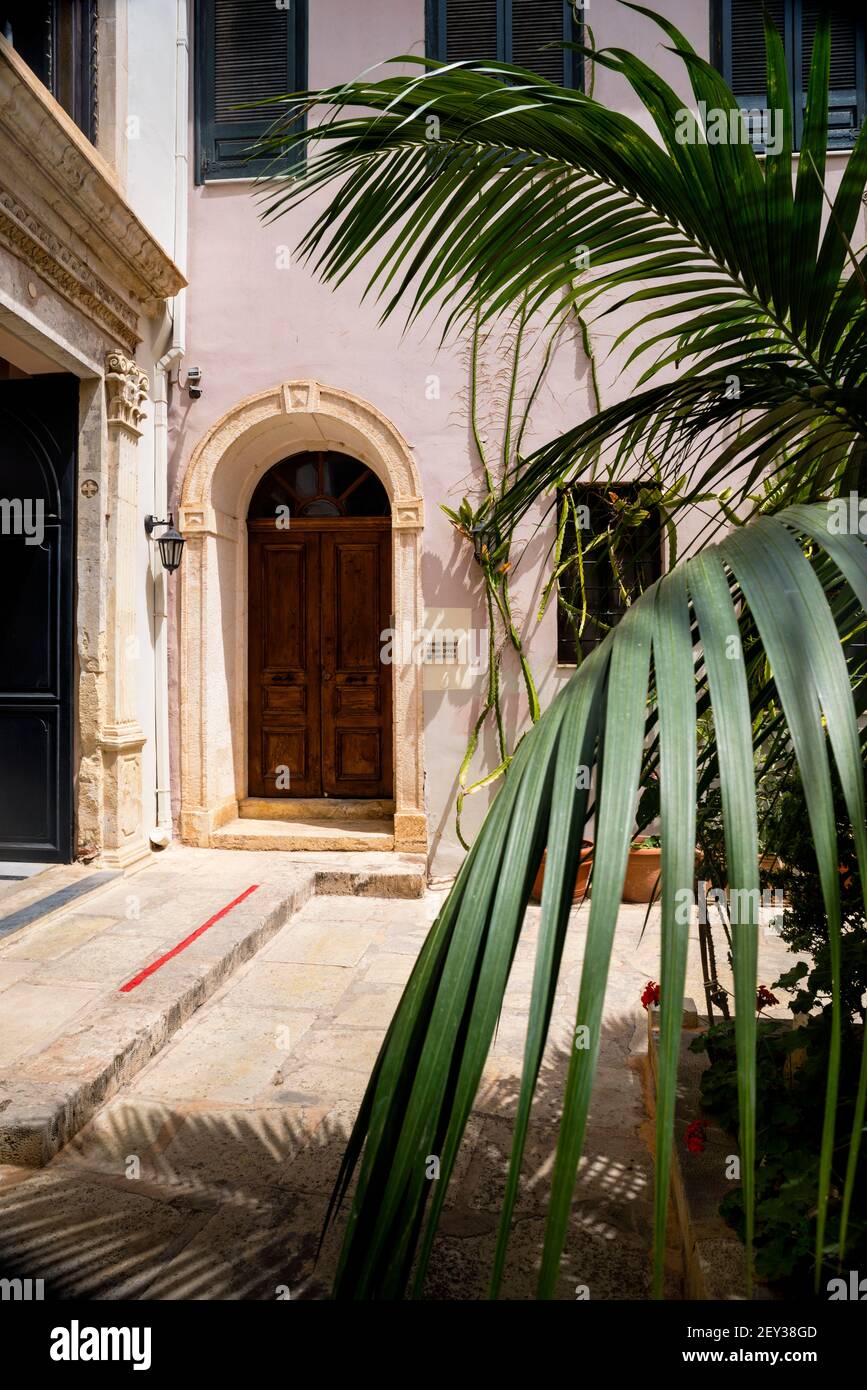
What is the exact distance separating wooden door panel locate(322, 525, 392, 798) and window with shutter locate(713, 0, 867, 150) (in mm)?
4107

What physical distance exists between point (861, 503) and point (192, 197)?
21.8 ft

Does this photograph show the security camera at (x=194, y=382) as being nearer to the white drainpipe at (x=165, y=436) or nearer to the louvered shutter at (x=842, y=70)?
the white drainpipe at (x=165, y=436)

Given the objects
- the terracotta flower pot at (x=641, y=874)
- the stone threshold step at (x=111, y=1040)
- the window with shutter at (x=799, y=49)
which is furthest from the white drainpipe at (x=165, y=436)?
the window with shutter at (x=799, y=49)

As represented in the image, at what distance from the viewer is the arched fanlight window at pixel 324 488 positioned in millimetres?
7047

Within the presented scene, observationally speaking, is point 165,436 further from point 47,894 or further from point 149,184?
point 47,894

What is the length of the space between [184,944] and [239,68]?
Result: 614cm

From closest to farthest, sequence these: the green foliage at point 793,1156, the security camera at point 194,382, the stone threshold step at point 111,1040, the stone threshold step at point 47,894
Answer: the green foliage at point 793,1156
the stone threshold step at point 111,1040
the stone threshold step at point 47,894
the security camera at point 194,382

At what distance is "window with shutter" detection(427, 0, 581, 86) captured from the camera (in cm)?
615

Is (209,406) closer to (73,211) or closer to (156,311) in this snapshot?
(156,311)

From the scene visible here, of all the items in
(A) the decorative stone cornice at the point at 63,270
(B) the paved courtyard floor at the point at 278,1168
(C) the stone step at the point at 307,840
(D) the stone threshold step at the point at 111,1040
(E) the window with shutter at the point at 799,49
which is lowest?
(B) the paved courtyard floor at the point at 278,1168

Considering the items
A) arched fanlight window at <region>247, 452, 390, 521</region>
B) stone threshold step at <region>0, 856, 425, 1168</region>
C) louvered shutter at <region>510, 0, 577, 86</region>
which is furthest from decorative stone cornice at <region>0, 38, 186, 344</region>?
stone threshold step at <region>0, 856, 425, 1168</region>

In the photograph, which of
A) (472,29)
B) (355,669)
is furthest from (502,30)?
(355,669)

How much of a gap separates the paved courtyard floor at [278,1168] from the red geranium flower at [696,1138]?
30cm
